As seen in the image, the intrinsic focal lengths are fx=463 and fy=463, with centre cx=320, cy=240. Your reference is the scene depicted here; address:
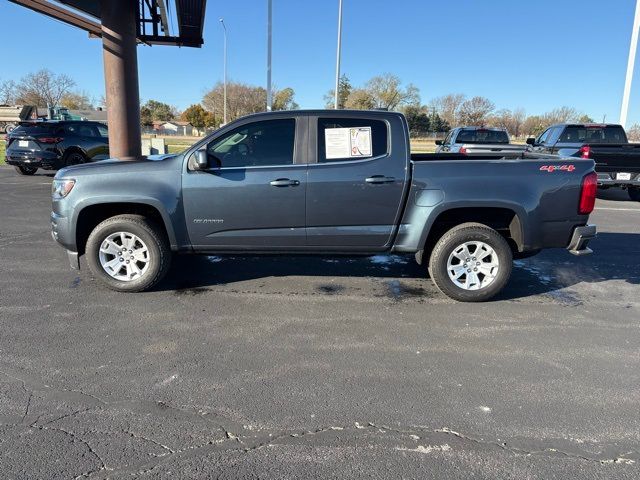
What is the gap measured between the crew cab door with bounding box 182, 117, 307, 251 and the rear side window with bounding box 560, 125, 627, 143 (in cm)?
1051

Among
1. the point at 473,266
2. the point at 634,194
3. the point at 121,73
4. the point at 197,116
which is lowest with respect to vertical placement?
the point at 473,266

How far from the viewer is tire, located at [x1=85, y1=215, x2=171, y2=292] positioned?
4.75 m

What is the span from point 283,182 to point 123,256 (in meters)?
1.86

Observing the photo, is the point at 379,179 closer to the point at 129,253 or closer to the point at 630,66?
the point at 129,253

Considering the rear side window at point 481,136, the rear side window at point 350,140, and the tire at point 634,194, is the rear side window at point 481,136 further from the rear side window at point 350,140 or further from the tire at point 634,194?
the rear side window at point 350,140

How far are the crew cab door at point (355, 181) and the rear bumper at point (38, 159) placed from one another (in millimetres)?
11778

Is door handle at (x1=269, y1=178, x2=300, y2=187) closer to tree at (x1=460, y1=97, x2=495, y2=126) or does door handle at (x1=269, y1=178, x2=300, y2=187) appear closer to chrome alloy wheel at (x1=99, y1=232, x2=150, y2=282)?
chrome alloy wheel at (x1=99, y1=232, x2=150, y2=282)

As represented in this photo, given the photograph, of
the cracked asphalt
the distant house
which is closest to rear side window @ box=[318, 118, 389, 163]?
the cracked asphalt

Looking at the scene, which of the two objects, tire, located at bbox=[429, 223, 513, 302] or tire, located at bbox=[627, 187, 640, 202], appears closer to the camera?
tire, located at bbox=[429, 223, 513, 302]

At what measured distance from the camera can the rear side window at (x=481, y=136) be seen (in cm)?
1462

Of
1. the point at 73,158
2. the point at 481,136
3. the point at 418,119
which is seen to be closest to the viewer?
the point at 73,158

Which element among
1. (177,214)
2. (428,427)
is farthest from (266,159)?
(428,427)

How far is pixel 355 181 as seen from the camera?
4656 mm

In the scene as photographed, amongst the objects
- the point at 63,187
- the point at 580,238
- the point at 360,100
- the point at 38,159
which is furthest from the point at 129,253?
the point at 360,100
